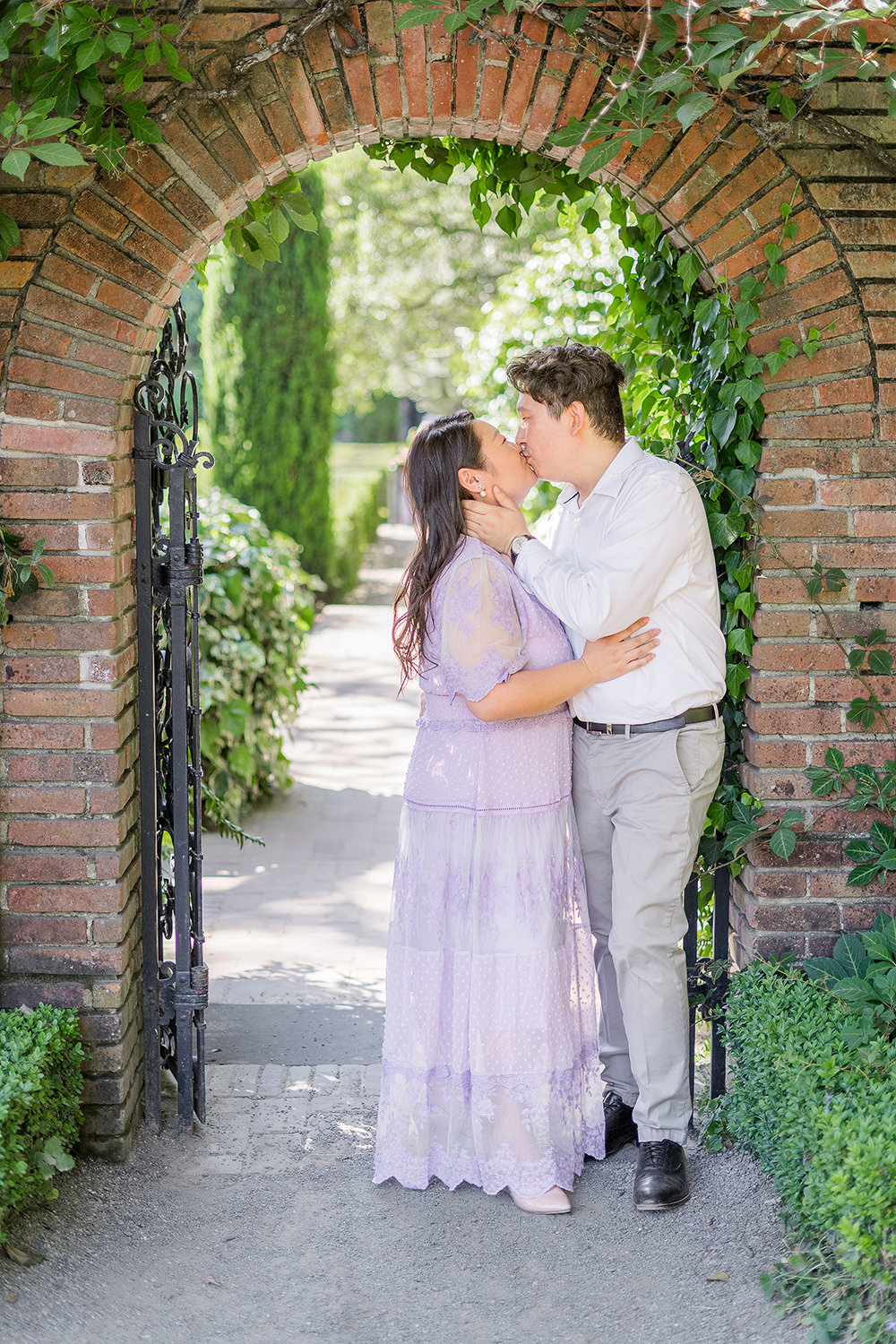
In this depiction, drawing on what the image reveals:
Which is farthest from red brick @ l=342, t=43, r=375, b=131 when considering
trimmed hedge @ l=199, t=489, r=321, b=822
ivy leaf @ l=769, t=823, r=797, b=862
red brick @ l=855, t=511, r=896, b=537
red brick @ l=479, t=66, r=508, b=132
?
trimmed hedge @ l=199, t=489, r=321, b=822

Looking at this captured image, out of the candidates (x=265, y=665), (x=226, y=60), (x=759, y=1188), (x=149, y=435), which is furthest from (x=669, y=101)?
(x=265, y=665)

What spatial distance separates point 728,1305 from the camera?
8.39 feet

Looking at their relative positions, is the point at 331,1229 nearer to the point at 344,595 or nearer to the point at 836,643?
the point at 836,643

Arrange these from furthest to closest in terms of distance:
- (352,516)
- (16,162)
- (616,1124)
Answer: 1. (352,516)
2. (616,1124)
3. (16,162)

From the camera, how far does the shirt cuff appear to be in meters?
2.81

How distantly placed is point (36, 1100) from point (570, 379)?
79.8 inches

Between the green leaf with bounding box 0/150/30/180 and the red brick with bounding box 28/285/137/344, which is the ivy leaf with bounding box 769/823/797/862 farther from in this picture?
the green leaf with bounding box 0/150/30/180

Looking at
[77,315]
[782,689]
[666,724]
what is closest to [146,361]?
[77,315]

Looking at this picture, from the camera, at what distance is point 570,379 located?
2.92 m

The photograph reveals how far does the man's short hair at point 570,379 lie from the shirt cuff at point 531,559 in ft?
1.14

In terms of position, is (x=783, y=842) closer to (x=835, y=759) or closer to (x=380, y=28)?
(x=835, y=759)

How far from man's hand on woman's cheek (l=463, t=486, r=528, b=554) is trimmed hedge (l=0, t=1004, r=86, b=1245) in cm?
149

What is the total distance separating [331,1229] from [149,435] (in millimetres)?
1973

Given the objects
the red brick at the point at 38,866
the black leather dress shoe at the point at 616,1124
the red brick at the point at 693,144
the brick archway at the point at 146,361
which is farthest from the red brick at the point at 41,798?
Answer: the red brick at the point at 693,144
